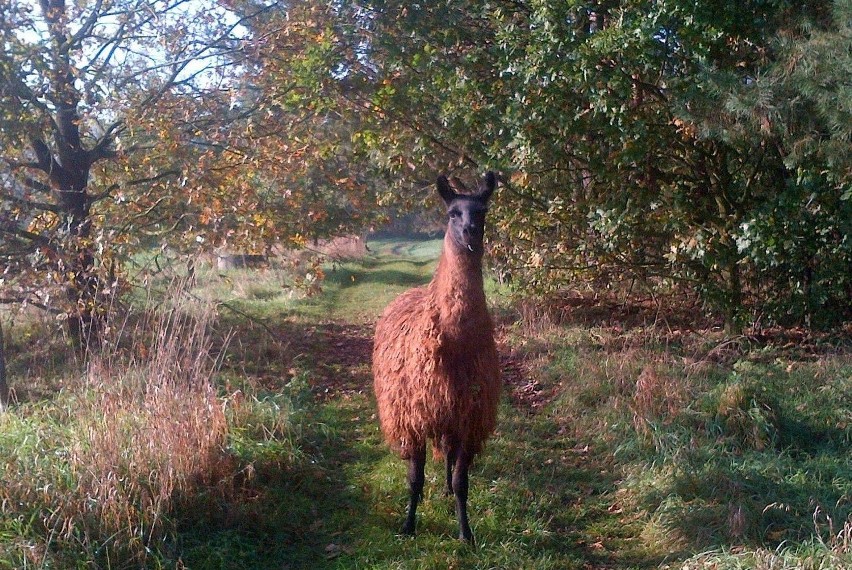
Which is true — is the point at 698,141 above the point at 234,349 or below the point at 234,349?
above

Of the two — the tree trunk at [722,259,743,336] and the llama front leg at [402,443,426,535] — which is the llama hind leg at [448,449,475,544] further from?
the tree trunk at [722,259,743,336]

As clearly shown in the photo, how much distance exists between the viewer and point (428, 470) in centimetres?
616

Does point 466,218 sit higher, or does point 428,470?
point 466,218

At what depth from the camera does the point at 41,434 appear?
16.6 ft

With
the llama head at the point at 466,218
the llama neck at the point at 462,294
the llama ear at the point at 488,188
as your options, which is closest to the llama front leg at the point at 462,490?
the llama neck at the point at 462,294

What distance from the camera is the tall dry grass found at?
414 centimetres

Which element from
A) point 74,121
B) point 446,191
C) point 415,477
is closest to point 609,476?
point 415,477

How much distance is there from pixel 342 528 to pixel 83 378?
8.40 ft

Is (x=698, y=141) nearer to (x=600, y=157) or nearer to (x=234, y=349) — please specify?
(x=600, y=157)

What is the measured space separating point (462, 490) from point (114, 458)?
2302mm

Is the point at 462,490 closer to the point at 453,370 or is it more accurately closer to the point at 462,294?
the point at 453,370

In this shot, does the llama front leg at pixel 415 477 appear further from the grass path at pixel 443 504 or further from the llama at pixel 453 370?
the grass path at pixel 443 504

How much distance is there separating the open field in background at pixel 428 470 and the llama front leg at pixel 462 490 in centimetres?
13

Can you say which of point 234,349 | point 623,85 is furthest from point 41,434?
point 623,85
